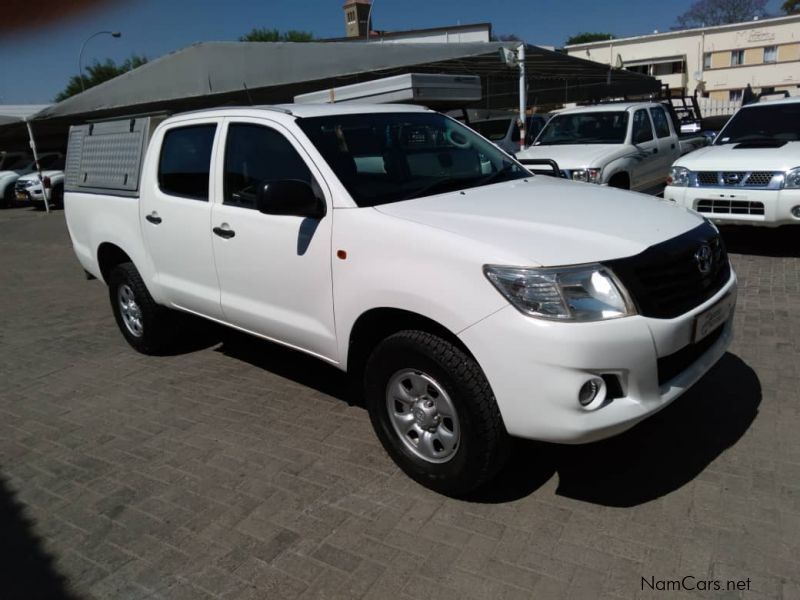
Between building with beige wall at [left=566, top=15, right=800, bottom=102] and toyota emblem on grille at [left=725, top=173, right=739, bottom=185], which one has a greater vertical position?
building with beige wall at [left=566, top=15, right=800, bottom=102]

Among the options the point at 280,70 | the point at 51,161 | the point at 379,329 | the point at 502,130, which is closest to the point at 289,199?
the point at 379,329

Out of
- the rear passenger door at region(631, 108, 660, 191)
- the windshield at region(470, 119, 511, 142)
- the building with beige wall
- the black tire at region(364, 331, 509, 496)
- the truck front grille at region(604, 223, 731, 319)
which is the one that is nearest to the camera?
the truck front grille at region(604, 223, 731, 319)

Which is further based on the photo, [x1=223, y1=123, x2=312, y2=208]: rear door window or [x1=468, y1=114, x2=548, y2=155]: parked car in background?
[x1=468, y1=114, x2=548, y2=155]: parked car in background

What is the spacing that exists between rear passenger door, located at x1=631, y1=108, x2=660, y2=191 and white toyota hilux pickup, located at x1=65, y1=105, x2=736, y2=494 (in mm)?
5348

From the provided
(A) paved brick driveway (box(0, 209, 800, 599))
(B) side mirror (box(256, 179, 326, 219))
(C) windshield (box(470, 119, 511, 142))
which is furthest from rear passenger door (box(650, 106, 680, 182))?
(B) side mirror (box(256, 179, 326, 219))

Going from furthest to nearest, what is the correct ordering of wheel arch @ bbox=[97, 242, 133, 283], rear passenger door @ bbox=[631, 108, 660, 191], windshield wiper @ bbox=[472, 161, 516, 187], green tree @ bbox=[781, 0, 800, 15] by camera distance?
green tree @ bbox=[781, 0, 800, 15]
rear passenger door @ bbox=[631, 108, 660, 191]
wheel arch @ bbox=[97, 242, 133, 283]
windshield wiper @ bbox=[472, 161, 516, 187]

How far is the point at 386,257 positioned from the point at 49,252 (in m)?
11.7

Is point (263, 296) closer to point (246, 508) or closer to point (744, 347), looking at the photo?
point (246, 508)

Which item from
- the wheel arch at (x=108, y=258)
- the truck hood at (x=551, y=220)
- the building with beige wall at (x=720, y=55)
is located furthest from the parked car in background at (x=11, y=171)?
the building with beige wall at (x=720, y=55)

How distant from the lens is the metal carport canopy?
43.8 feet

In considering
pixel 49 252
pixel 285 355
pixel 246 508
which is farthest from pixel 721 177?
pixel 49 252

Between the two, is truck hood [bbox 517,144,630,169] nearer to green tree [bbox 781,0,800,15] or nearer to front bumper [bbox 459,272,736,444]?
front bumper [bbox 459,272,736,444]

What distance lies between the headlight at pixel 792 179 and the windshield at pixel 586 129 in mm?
2711

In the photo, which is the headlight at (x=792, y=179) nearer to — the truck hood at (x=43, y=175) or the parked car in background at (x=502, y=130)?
the parked car in background at (x=502, y=130)
